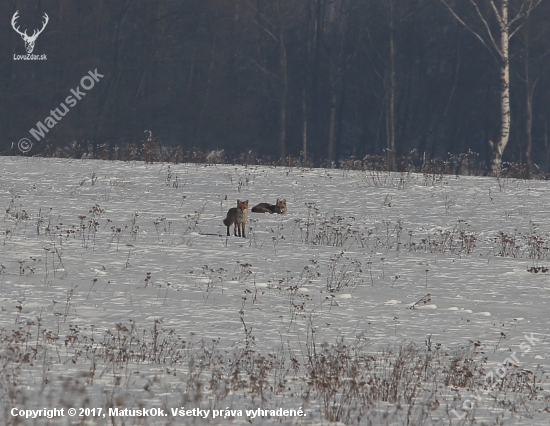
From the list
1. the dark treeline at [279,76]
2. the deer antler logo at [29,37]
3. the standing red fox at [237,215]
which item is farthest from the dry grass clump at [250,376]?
the deer antler logo at [29,37]

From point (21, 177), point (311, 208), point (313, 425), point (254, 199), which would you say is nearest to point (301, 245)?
point (311, 208)

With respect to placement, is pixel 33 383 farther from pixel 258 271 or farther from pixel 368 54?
pixel 368 54

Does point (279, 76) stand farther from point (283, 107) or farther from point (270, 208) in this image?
point (270, 208)

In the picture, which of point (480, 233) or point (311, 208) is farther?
point (311, 208)

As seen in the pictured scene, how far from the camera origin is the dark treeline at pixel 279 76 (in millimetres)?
35844

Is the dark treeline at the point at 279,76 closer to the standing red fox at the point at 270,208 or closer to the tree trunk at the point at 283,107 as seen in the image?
the tree trunk at the point at 283,107

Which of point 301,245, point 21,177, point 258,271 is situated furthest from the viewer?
point 21,177

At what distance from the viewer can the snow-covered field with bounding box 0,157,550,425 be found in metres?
5.42

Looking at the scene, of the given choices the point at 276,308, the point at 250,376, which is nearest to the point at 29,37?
the point at 276,308

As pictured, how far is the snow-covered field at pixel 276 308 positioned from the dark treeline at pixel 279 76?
19559 mm

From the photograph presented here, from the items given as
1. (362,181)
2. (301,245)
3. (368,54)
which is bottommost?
(301,245)

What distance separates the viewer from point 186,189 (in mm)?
18031

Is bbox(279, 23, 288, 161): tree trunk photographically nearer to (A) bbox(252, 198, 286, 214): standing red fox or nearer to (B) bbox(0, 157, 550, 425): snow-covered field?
(B) bbox(0, 157, 550, 425): snow-covered field

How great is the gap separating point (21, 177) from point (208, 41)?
22.9 m
